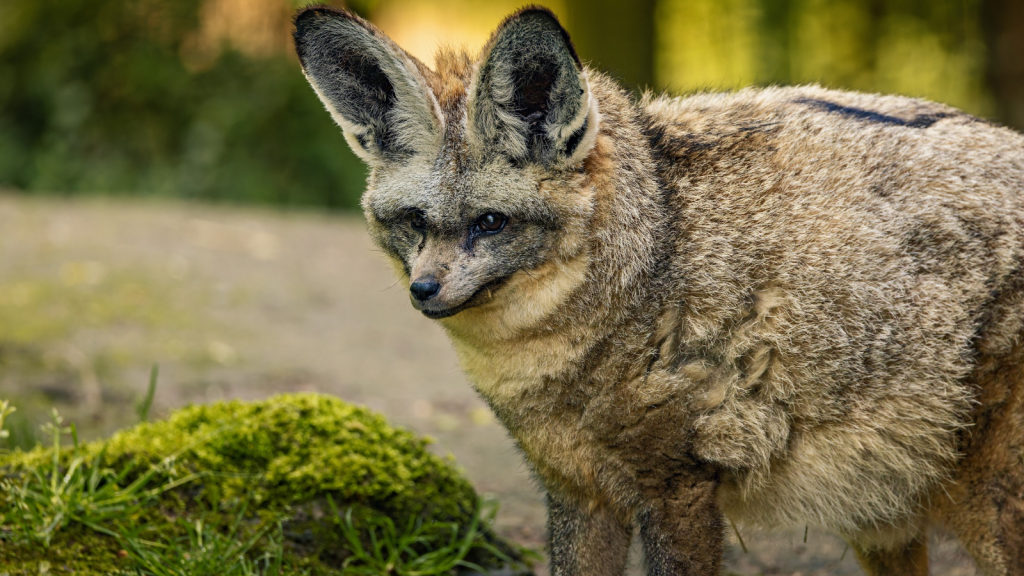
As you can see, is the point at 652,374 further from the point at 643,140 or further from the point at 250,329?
the point at 250,329

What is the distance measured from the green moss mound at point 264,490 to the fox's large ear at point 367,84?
154cm

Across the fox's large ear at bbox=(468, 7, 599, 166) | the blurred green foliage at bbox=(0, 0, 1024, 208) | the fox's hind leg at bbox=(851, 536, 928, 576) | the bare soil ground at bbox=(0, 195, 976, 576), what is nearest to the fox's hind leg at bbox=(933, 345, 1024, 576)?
the fox's hind leg at bbox=(851, 536, 928, 576)

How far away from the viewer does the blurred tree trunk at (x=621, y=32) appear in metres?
13.4

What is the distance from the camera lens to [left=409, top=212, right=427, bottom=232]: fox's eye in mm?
3623

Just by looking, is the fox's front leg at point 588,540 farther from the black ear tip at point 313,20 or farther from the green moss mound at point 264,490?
the black ear tip at point 313,20

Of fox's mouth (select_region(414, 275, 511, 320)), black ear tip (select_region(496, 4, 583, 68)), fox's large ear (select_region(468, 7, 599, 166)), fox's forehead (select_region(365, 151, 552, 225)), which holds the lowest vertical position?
fox's mouth (select_region(414, 275, 511, 320))

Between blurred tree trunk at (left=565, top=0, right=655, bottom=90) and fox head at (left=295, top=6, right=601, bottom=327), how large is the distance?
33.0ft

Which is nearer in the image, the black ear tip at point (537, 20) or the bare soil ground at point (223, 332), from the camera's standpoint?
the black ear tip at point (537, 20)

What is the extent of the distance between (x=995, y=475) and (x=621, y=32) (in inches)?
424

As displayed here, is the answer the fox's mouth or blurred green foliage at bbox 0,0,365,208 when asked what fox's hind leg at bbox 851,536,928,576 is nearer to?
the fox's mouth

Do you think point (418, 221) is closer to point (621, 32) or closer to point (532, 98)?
point (532, 98)

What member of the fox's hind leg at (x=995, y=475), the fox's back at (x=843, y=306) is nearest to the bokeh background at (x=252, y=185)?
the fox's hind leg at (x=995, y=475)

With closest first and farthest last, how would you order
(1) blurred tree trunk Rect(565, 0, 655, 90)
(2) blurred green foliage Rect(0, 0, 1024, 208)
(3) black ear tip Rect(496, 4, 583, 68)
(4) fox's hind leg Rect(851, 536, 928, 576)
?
(3) black ear tip Rect(496, 4, 583, 68)
(4) fox's hind leg Rect(851, 536, 928, 576)
(2) blurred green foliage Rect(0, 0, 1024, 208)
(1) blurred tree trunk Rect(565, 0, 655, 90)

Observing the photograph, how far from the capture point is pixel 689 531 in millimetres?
3590
